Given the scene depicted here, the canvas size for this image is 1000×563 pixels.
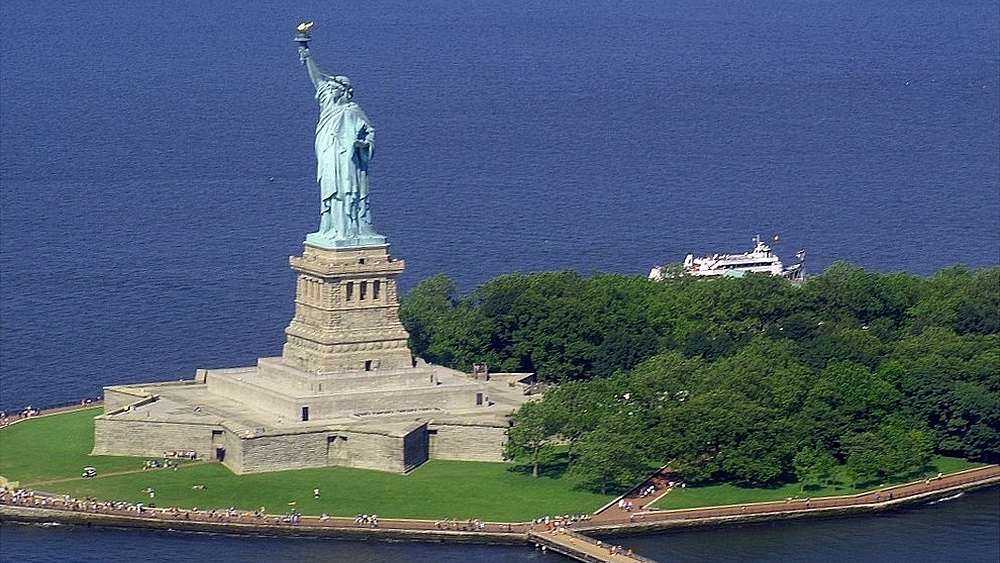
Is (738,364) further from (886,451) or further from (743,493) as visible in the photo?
(743,493)

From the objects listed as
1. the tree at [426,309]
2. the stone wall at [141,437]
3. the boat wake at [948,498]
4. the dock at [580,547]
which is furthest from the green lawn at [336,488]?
the tree at [426,309]

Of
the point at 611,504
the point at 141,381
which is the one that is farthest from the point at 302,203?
the point at 611,504

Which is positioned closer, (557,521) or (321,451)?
(557,521)

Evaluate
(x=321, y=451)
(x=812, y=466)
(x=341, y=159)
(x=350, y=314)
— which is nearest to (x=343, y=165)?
(x=341, y=159)

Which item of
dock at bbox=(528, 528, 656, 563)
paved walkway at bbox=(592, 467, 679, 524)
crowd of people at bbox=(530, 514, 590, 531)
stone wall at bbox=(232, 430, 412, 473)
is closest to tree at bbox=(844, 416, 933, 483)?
paved walkway at bbox=(592, 467, 679, 524)

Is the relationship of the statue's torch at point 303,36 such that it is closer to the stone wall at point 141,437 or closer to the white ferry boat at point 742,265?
the stone wall at point 141,437
